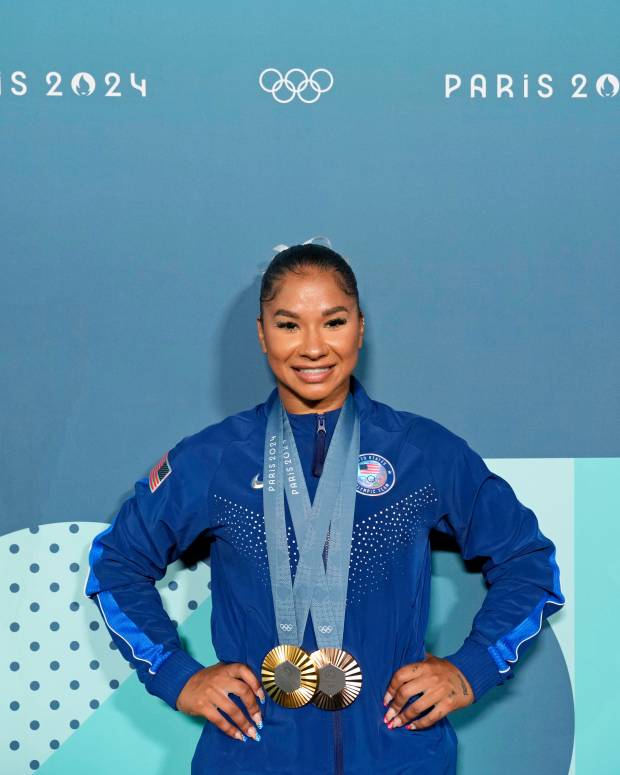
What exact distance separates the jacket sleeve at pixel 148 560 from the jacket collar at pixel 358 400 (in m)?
0.19

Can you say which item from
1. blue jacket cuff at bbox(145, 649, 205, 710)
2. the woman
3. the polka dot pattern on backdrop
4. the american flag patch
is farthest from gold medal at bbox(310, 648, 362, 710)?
the polka dot pattern on backdrop

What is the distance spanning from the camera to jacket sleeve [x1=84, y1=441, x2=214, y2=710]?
2184 mm

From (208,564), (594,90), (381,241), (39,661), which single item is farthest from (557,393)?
(39,661)

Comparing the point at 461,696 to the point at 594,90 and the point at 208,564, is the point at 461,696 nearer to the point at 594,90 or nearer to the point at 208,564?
the point at 208,564

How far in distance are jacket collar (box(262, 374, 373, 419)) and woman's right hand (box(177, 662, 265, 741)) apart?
0.53 m

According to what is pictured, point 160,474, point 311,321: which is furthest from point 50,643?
point 311,321

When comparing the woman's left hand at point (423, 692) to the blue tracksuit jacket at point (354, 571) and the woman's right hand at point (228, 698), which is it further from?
the woman's right hand at point (228, 698)

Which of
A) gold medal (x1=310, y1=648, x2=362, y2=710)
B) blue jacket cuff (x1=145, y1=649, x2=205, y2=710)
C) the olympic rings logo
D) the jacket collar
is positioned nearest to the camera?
gold medal (x1=310, y1=648, x2=362, y2=710)

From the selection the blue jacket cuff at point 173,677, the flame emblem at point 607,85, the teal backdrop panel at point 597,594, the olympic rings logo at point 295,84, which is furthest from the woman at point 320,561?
the flame emblem at point 607,85

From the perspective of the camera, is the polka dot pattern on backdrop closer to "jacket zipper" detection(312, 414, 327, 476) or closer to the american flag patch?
the american flag patch

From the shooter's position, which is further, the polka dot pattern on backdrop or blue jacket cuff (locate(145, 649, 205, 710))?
the polka dot pattern on backdrop

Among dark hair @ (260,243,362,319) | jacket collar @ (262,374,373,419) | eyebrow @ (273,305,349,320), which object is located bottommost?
jacket collar @ (262,374,373,419)

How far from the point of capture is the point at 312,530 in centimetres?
216

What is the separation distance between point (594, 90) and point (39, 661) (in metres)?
1.87
